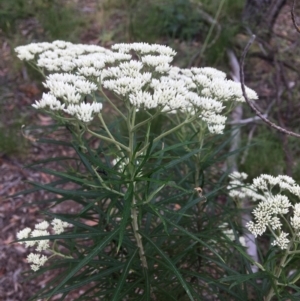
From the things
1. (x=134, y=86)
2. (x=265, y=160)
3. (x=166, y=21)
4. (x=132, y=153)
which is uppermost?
(x=134, y=86)

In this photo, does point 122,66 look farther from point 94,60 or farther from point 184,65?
point 184,65

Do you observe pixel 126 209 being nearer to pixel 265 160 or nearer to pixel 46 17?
pixel 265 160

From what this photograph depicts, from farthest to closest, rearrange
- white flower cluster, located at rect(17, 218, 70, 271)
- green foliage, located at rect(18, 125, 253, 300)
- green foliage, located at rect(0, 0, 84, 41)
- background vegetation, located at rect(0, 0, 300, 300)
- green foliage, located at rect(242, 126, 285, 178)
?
1. green foliage, located at rect(0, 0, 84, 41)
2. background vegetation, located at rect(0, 0, 300, 300)
3. green foliage, located at rect(242, 126, 285, 178)
4. white flower cluster, located at rect(17, 218, 70, 271)
5. green foliage, located at rect(18, 125, 253, 300)

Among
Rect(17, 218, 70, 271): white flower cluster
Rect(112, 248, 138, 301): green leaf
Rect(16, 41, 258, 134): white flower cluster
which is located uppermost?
Rect(16, 41, 258, 134): white flower cluster

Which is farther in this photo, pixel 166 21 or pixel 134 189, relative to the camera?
pixel 166 21

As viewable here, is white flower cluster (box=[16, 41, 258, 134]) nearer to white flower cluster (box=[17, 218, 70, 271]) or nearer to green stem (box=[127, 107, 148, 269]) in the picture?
green stem (box=[127, 107, 148, 269])

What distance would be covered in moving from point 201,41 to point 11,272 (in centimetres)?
368

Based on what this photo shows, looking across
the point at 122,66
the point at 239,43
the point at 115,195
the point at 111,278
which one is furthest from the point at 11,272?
the point at 239,43

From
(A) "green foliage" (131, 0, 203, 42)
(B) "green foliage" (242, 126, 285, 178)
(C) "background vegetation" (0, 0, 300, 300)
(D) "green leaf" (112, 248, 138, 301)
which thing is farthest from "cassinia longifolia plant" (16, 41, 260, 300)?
(A) "green foliage" (131, 0, 203, 42)

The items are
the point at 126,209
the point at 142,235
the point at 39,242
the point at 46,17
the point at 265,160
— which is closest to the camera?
the point at 126,209

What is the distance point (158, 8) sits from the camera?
5309 mm

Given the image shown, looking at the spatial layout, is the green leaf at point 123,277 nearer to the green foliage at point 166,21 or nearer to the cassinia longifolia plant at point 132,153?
the cassinia longifolia plant at point 132,153

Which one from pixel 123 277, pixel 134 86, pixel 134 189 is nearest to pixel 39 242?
pixel 123 277

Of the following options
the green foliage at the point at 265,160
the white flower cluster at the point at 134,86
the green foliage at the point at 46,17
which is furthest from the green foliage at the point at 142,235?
the green foliage at the point at 46,17
